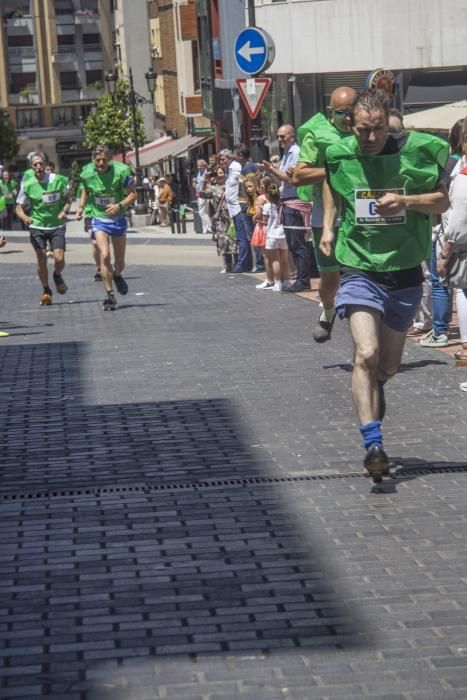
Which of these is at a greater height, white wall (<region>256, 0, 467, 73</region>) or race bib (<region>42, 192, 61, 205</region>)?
white wall (<region>256, 0, 467, 73</region>)

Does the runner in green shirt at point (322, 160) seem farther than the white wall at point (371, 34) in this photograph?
No

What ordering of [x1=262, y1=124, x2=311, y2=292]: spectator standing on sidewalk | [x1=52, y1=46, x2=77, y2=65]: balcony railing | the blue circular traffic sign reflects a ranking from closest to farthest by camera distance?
[x1=262, y1=124, x2=311, y2=292]: spectator standing on sidewalk < the blue circular traffic sign < [x1=52, y1=46, x2=77, y2=65]: balcony railing

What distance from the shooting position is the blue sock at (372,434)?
298 inches

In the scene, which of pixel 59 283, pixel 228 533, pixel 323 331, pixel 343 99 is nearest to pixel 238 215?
pixel 59 283

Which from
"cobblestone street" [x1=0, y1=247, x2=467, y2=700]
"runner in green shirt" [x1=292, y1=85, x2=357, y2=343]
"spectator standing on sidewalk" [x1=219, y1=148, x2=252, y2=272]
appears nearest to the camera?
"cobblestone street" [x1=0, y1=247, x2=467, y2=700]

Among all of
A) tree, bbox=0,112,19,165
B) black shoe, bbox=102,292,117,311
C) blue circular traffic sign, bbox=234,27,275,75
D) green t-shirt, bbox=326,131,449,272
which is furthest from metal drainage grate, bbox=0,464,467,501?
tree, bbox=0,112,19,165

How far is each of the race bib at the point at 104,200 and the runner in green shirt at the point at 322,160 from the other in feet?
19.8

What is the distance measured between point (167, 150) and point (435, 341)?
5736 centimetres

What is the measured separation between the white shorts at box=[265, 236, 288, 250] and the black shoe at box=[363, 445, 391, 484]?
37.3 ft

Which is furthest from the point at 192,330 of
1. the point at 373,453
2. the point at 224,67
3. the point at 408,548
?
the point at 224,67

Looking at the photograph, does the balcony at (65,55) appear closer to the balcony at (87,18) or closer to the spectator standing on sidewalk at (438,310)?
the balcony at (87,18)

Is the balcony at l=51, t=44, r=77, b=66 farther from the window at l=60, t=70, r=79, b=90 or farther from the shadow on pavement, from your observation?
the shadow on pavement

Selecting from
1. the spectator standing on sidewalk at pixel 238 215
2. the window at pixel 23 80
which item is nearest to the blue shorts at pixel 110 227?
the spectator standing on sidewalk at pixel 238 215

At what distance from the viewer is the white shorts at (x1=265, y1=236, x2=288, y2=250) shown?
1883cm
